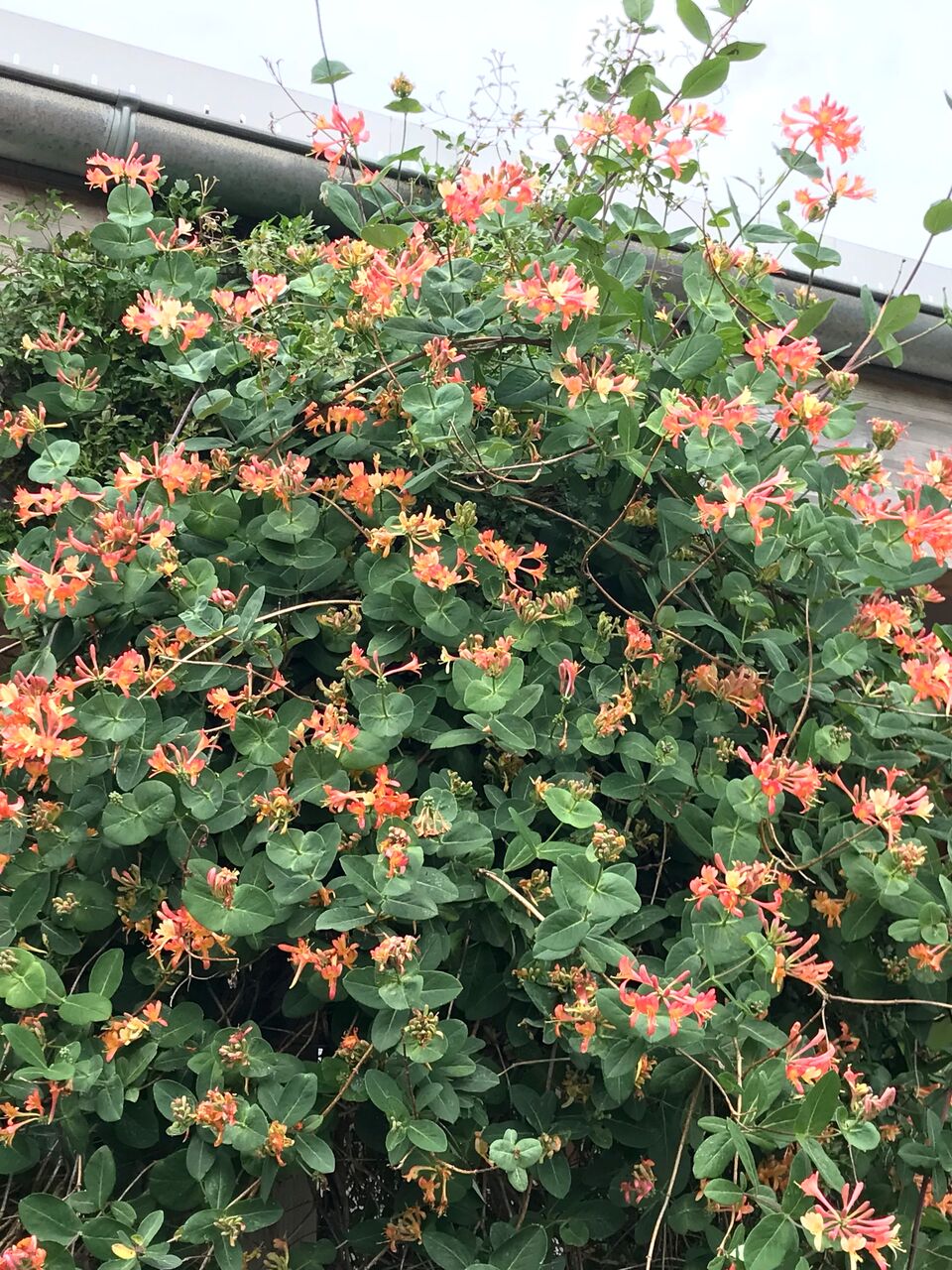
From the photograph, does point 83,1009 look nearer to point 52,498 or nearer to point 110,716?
point 110,716

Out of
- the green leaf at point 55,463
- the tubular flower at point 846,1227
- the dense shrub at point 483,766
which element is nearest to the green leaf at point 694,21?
the dense shrub at point 483,766

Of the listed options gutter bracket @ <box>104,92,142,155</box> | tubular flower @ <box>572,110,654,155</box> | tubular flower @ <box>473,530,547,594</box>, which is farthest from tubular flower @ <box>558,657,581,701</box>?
gutter bracket @ <box>104,92,142,155</box>

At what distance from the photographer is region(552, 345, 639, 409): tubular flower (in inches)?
42.8

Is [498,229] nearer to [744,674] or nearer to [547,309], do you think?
[547,309]

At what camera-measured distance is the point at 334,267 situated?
1.28 metres

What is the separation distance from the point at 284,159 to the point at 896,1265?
1.69 meters

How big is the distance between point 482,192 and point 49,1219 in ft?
3.78

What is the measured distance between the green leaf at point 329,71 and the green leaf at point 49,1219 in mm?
1310

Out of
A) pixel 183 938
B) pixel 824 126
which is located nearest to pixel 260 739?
pixel 183 938

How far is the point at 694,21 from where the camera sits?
48.5 inches

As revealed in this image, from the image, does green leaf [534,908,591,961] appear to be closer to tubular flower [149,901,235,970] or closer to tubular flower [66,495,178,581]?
tubular flower [149,901,235,970]

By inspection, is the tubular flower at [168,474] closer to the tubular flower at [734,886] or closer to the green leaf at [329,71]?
the green leaf at [329,71]

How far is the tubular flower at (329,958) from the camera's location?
2.99 ft

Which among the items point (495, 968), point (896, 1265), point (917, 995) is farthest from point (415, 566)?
point (896, 1265)
